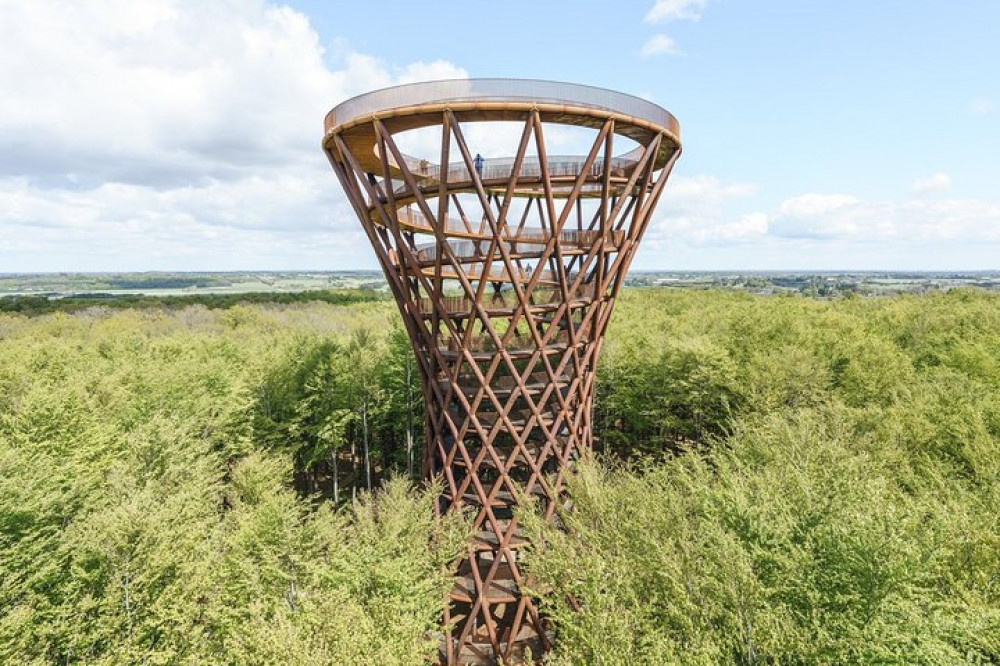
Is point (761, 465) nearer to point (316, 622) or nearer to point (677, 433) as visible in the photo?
point (677, 433)

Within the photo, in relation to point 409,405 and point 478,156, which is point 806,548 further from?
point 409,405

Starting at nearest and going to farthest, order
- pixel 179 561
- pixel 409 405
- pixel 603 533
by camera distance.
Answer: pixel 179 561, pixel 603 533, pixel 409 405

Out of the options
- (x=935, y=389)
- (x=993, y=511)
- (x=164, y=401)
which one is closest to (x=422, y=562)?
(x=993, y=511)

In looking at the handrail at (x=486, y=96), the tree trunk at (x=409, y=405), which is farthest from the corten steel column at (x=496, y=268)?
the tree trunk at (x=409, y=405)

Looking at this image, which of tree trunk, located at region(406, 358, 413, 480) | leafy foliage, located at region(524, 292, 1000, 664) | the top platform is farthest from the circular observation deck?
tree trunk, located at region(406, 358, 413, 480)

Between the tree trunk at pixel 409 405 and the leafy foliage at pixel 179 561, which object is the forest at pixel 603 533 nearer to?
the leafy foliage at pixel 179 561

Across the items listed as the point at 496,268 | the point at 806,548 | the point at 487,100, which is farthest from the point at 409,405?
the point at 806,548
